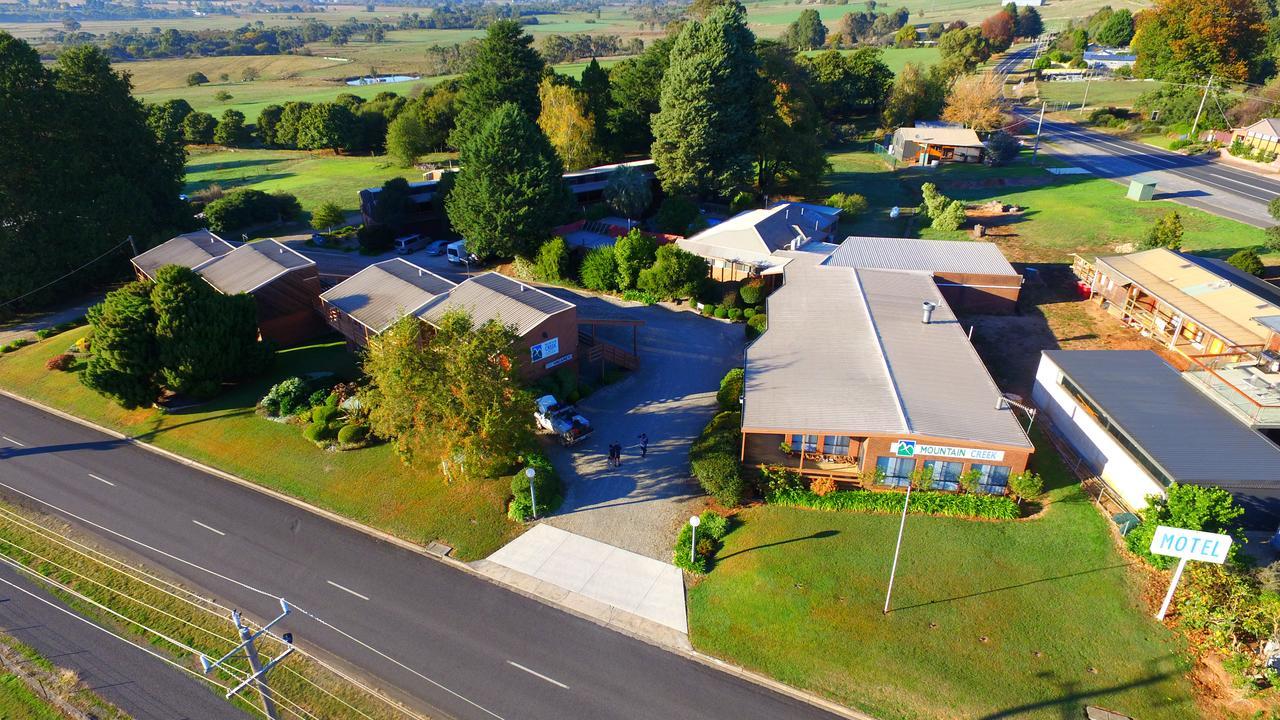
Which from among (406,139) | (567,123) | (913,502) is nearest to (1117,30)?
(567,123)

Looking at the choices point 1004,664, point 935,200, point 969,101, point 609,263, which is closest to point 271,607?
point 1004,664

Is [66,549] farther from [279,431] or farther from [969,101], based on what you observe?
[969,101]

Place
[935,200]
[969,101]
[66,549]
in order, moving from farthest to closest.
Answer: [969,101]
[935,200]
[66,549]

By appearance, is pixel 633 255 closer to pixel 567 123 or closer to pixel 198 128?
pixel 567 123

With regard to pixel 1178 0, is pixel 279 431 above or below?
below

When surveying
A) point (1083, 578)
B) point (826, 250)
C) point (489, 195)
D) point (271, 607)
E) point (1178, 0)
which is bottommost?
point (271, 607)

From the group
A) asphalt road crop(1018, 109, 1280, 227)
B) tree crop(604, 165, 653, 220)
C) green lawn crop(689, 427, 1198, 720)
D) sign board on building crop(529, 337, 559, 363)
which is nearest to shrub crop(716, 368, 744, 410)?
green lawn crop(689, 427, 1198, 720)
